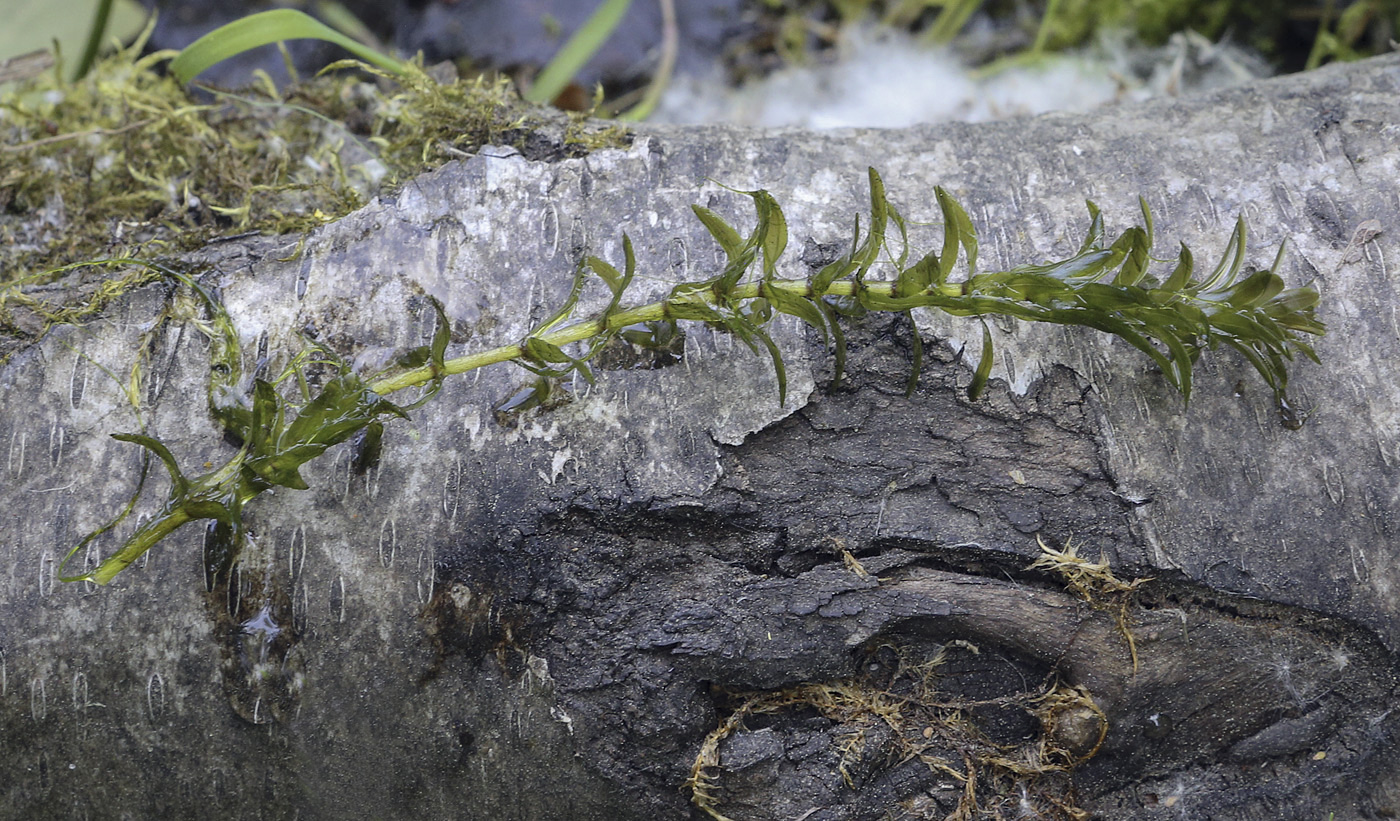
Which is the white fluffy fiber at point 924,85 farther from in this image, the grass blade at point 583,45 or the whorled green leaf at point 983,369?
the whorled green leaf at point 983,369

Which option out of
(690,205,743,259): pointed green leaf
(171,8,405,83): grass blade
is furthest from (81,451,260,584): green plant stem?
(171,8,405,83): grass blade

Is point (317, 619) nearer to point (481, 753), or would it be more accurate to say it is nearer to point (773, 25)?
point (481, 753)

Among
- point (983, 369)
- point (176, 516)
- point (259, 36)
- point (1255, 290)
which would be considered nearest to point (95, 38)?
point (259, 36)

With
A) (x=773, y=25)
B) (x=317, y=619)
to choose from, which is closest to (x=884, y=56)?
(x=773, y=25)

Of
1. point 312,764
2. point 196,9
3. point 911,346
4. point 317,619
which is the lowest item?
point 312,764

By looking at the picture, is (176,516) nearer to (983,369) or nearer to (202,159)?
(202,159)
